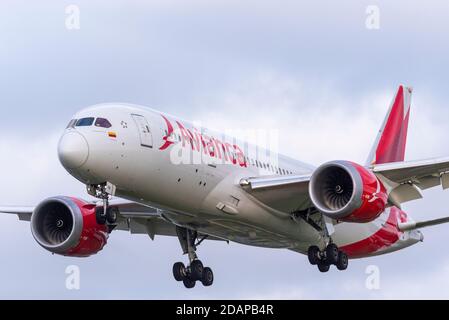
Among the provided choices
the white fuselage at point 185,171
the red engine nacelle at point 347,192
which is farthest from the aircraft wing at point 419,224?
the red engine nacelle at point 347,192

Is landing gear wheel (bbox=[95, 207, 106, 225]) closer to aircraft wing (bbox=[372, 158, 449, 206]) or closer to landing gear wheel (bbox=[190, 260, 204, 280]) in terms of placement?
landing gear wheel (bbox=[190, 260, 204, 280])

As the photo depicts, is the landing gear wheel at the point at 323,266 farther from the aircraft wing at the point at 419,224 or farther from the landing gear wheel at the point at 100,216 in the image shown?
the landing gear wheel at the point at 100,216

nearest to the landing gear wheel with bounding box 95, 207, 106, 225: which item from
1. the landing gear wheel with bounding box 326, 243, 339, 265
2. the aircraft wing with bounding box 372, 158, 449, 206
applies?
the aircraft wing with bounding box 372, 158, 449, 206

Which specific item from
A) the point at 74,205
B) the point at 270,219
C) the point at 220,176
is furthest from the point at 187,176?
the point at 74,205

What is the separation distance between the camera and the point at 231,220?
4016cm

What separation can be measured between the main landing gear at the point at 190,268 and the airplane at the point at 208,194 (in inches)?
1.6

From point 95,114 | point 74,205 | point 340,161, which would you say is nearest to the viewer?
point 95,114

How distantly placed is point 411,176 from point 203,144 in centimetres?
764

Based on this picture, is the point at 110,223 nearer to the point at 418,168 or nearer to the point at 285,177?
the point at 285,177

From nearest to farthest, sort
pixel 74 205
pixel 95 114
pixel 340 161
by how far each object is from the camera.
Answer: pixel 95 114 < pixel 340 161 < pixel 74 205

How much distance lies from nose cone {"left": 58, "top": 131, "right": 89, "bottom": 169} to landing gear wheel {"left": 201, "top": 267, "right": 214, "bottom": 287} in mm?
10721

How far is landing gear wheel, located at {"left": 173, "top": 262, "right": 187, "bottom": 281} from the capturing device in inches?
1747

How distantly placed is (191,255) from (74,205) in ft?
16.7

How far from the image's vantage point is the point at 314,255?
143 feet
